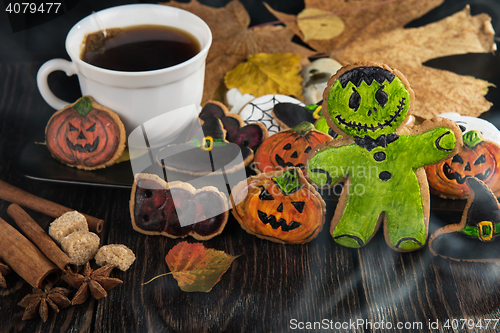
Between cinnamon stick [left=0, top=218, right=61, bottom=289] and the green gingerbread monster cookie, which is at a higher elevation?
the green gingerbread monster cookie

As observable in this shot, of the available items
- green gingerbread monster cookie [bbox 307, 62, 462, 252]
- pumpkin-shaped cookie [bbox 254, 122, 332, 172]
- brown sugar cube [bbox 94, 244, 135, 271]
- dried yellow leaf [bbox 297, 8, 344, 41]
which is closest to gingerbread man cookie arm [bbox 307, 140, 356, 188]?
green gingerbread monster cookie [bbox 307, 62, 462, 252]

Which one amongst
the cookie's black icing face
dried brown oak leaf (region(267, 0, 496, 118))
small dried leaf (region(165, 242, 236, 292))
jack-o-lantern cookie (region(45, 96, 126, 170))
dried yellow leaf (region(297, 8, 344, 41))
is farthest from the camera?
dried yellow leaf (region(297, 8, 344, 41))

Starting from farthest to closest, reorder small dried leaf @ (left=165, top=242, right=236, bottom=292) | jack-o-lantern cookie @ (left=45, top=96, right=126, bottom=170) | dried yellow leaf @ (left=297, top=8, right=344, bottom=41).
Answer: dried yellow leaf @ (left=297, top=8, right=344, bottom=41)
jack-o-lantern cookie @ (left=45, top=96, right=126, bottom=170)
small dried leaf @ (left=165, top=242, right=236, bottom=292)

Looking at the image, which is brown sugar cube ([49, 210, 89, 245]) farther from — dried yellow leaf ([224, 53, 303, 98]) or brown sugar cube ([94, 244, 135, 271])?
dried yellow leaf ([224, 53, 303, 98])

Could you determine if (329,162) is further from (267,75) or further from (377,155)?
(267,75)

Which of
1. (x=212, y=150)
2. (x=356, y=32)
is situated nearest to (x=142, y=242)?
(x=212, y=150)

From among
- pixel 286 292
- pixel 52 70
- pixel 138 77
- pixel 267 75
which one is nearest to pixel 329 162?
pixel 286 292

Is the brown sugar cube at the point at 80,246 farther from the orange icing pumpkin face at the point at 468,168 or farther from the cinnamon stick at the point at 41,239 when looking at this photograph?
the orange icing pumpkin face at the point at 468,168
